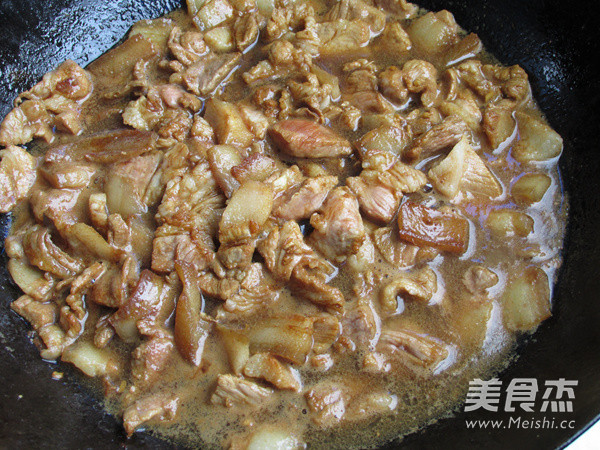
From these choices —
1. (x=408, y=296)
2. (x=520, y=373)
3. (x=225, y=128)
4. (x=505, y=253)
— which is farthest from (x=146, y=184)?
(x=520, y=373)

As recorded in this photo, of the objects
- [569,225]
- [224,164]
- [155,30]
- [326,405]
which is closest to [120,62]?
[155,30]

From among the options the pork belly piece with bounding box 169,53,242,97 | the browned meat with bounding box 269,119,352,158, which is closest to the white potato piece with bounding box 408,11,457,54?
the browned meat with bounding box 269,119,352,158

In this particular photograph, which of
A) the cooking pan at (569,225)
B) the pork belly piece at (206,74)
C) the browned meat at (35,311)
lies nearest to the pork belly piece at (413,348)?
the cooking pan at (569,225)

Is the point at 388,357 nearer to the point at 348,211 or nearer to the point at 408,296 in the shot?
the point at 408,296

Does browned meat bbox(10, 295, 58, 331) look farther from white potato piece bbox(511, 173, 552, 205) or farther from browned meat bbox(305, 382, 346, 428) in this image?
white potato piece bbox(511, 173, 552, 205)

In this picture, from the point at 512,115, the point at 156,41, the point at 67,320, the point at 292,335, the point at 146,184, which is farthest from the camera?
the point at 156,41

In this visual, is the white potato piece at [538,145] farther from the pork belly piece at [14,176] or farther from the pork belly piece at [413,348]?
the pork belly piece at [14,176]

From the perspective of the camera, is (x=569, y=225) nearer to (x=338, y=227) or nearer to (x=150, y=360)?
(x=338, y=227)
